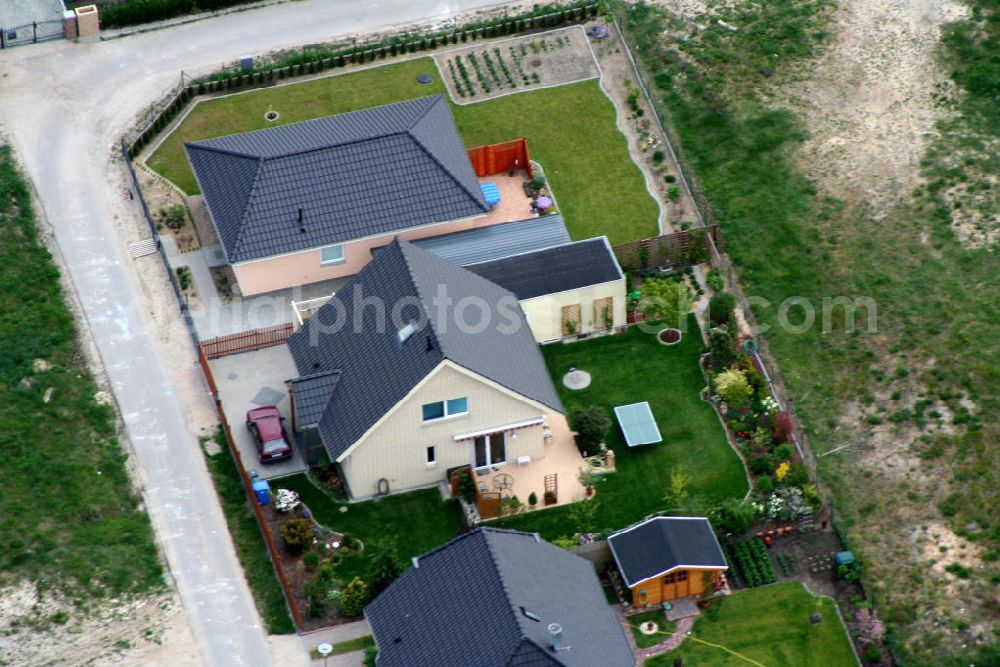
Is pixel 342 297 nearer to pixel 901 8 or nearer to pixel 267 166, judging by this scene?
pixel 267 166

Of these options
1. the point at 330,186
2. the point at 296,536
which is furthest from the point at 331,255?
the point at 296,536

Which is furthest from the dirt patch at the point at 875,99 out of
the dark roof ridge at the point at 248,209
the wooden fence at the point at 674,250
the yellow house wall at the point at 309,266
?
the dark roof ridge at the point at 248,209

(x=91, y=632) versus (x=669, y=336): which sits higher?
(x=669, y=336)

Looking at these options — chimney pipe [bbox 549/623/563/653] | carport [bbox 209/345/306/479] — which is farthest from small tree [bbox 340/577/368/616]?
chimney pipe [bbox 549/623/563/653]

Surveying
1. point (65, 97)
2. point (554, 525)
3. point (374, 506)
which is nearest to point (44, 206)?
point (65, 97)

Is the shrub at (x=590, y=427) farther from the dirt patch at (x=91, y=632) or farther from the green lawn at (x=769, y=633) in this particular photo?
the dirt patch at (x=91, y=632)

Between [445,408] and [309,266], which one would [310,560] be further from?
[309,266]
